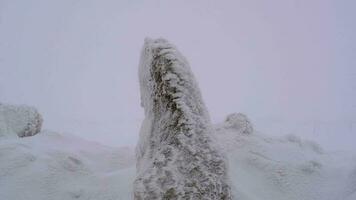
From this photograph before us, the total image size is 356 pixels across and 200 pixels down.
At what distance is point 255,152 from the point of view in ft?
22.4

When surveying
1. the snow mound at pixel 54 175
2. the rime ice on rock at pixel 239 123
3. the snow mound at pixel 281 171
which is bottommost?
the snow mound at pixel 54 175

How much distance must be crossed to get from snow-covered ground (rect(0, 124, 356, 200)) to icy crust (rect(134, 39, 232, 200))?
132 cm

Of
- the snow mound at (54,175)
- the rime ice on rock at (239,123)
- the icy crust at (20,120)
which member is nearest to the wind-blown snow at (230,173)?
the snow mound at (54,175)

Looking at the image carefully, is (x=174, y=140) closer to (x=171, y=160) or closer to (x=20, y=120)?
(x=171, y=160)

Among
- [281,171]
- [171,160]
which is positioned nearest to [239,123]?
[281,171]

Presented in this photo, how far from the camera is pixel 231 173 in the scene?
6.02 metres

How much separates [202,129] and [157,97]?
0.69 metres

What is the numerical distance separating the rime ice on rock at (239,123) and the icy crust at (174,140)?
2971 millimetres

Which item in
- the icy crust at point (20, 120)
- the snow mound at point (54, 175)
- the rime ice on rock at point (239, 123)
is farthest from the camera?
the icy crust at point (20, 120)

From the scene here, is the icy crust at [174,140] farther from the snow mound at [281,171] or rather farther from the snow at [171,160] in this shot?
the snow mound at [281,171]

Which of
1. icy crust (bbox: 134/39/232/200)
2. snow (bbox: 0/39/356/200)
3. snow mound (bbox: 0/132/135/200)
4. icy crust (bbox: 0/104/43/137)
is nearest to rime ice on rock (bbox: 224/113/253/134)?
snow (bbox: 0/39/356/200)

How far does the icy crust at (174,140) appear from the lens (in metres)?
4.00

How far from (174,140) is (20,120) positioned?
5569mm

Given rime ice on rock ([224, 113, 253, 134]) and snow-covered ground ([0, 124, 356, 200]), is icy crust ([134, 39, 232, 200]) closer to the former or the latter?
snow-covered ground ([0, 124, 356, 200])
